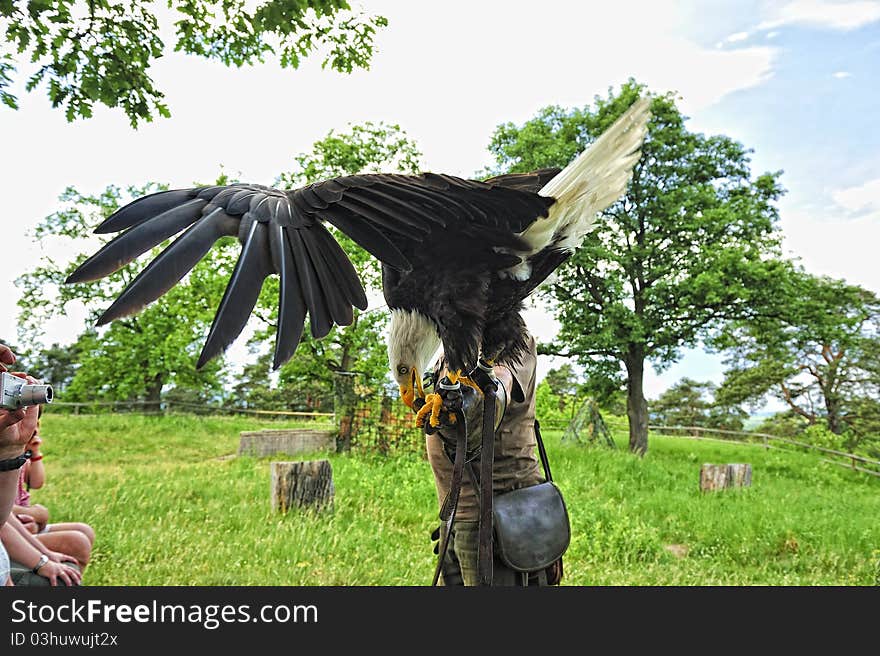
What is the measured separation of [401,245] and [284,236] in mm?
523

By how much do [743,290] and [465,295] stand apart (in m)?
12.5

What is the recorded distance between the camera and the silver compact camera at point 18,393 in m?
1.57

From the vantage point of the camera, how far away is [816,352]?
56.2ft

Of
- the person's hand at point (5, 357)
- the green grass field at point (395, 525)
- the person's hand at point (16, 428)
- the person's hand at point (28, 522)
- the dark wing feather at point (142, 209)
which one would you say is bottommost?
the green grass field at point (395, 525)

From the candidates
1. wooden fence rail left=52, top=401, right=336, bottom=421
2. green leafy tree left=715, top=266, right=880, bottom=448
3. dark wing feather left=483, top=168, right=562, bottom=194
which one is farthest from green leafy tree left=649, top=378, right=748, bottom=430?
dark wing feather left=483, top=168, right=562, bottom=194

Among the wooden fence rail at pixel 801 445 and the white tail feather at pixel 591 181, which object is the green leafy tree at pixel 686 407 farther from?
the white tail feather at pixel 591 181

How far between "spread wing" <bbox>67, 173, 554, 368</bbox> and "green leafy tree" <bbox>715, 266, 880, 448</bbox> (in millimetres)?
13760

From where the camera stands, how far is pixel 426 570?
496 cm

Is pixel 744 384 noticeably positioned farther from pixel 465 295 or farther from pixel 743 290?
pixel 465 295

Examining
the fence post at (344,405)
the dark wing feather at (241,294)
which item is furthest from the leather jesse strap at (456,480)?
the fence post at (344,405)

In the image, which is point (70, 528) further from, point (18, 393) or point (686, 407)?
point (686, 407)

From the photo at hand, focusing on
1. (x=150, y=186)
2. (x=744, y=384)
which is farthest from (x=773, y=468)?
(x=150, y=186)

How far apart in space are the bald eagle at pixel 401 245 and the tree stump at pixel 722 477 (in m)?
8.75

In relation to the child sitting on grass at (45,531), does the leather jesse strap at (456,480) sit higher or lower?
higher
